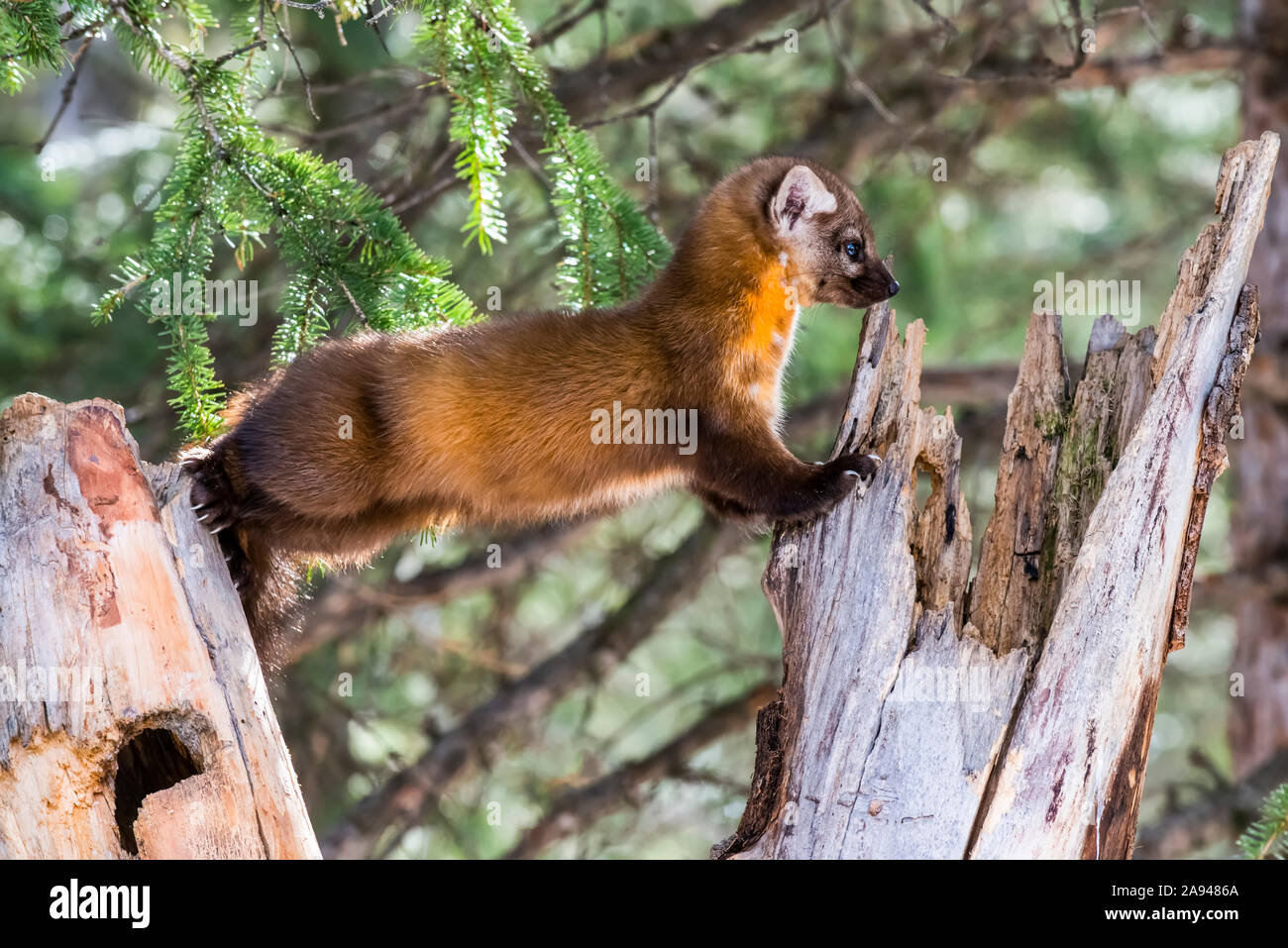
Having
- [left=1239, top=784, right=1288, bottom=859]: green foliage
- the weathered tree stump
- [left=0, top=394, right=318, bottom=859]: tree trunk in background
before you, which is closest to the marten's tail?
[left=0, top=394, right=318, bottom=859]: tree trunk in background

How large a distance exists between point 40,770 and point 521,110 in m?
3.80

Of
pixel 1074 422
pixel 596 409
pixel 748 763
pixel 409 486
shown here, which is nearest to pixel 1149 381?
pixel 1074 422

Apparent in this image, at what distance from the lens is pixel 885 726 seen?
3.08 metres

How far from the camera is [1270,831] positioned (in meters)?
3.63

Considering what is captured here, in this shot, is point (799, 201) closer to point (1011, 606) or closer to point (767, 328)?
point (767, 328)

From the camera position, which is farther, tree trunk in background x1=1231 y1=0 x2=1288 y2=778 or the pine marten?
tree trunk in background x1=1231 y1=0 x2=1288 y2=778

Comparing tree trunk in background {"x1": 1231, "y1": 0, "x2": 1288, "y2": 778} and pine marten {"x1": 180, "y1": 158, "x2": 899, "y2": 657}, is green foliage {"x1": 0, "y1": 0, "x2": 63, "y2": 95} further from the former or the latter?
tree trunk in background {"x1": 1231, "y1": 0, "x2": 1288, "y2": 778}

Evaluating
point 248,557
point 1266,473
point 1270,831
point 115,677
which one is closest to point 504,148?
point 248,557

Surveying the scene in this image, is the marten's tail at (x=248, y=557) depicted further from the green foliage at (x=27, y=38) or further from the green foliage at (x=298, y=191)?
the green foliage at (x=27, y=38)

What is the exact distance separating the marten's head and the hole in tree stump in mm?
2453

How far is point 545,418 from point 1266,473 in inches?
197

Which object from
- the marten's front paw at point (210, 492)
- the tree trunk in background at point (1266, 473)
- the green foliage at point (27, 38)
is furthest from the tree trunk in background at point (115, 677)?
the tree trunk in background at point (1266, 473)

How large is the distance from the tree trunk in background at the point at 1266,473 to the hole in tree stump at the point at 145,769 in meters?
5.53

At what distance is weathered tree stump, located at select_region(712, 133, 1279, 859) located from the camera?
3.02 meters
